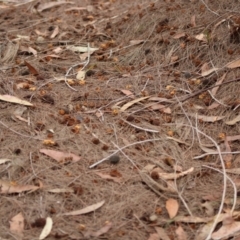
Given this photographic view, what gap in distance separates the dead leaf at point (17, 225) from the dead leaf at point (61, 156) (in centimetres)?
42

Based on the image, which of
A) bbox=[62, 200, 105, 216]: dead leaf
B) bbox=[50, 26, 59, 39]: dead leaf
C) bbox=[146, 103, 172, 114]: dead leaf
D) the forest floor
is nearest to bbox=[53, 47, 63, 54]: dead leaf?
the forest floor

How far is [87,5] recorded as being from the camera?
5.02m

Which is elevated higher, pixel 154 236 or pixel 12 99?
pixel 12 99

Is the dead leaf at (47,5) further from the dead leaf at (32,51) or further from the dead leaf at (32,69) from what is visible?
the dead leaf at (32,69)

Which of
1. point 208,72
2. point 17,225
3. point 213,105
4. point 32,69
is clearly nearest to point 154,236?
point 17,225

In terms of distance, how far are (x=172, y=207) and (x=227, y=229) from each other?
0.90 ft

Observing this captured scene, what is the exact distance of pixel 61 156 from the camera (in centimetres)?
273

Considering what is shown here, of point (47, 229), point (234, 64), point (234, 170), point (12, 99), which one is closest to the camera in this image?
point (47, 229)

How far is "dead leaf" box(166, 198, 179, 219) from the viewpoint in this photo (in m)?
2.43

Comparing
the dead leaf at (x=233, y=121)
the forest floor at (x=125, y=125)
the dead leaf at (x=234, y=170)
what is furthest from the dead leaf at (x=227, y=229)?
the dead leaf at (x=233, y=121)

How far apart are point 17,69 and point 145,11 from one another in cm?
121

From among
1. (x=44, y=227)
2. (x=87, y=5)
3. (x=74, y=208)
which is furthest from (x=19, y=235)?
(x=87, y=5)

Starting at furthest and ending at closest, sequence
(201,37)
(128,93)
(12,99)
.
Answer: (201,37) < (128,93) < (12,99)

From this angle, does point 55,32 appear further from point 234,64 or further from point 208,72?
point 234,64
